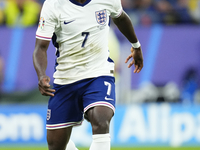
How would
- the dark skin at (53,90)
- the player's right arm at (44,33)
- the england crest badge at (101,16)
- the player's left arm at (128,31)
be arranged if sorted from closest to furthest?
the dark skin at (53,90) → the player's right arm at (44,33) → the england crest badge at (101,16) → the player's left arm at (128,31)

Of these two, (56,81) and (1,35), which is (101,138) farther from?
(1,35)

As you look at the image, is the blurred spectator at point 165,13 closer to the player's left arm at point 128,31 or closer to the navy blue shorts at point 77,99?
the player's left arm at point 128,31

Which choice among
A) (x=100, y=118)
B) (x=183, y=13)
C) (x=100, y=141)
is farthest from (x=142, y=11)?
(x=100, y=141)

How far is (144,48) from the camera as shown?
11.4 metres

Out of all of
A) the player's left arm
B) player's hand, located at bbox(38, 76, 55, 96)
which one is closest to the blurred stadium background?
the player's left arm

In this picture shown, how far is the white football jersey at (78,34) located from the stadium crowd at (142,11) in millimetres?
6744

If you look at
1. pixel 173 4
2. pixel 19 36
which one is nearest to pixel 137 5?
pixel 173 4

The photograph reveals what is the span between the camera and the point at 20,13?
11336mm

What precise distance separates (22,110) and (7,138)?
2.22 ft

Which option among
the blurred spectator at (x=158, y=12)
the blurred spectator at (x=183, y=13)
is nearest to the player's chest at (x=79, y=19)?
the blurred spectator at (x=158, y=12)

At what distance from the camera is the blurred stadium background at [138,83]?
30.3ft

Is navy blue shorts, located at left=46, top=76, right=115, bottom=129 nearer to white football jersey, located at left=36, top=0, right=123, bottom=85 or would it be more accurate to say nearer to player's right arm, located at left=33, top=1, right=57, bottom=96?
white football jersey, located at left=36, top=0, right=123, bottom=85

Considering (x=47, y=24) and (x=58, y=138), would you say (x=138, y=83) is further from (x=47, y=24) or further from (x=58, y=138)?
(x=47, y=24)

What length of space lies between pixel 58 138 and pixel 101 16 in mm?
1477
